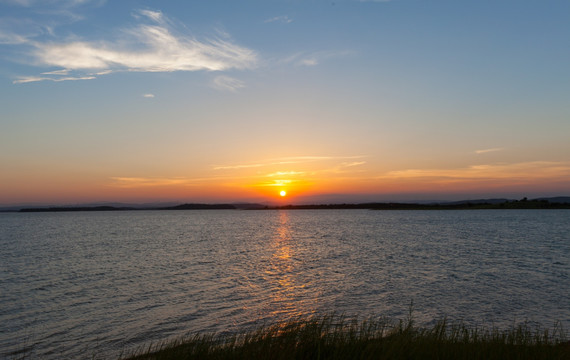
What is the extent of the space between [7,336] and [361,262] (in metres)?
34.4

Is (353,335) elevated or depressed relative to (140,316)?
elevated

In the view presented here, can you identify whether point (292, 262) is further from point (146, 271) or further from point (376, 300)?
point (376, 300)

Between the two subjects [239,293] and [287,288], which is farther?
[287,288]

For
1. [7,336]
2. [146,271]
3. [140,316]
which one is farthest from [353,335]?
[146,271]

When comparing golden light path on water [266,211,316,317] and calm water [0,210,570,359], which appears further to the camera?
golden light path on water [266,211,316,317]

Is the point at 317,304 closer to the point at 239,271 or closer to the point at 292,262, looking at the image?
the point at 239,271

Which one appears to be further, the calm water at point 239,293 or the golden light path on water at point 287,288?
the golden light path on water at point 287,288

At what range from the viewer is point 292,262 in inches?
1854

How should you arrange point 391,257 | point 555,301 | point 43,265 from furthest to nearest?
point 391,257 < point 43,265 < point 555,301

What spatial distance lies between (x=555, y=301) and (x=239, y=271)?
26.5 m

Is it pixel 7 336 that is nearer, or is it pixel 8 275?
pixel 7 336

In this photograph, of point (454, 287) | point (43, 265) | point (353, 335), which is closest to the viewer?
point (353, 335)

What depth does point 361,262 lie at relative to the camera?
45.7 metres

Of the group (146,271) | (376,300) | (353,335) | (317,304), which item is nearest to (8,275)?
(146,271)
